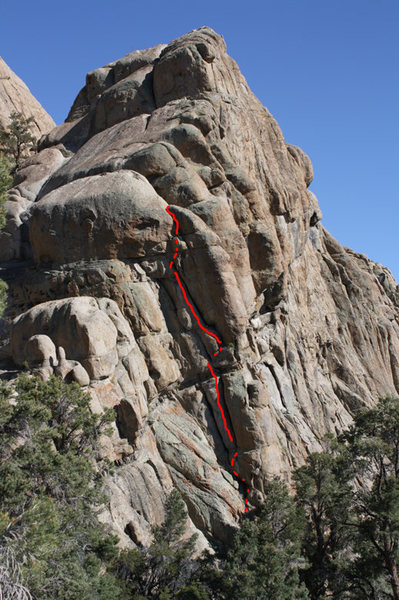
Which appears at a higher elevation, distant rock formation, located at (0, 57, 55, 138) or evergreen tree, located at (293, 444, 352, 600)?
distant rock formation, located at (0, 57, 55, 138)

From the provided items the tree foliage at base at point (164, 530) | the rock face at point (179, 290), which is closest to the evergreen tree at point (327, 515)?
the tree foliage at base at point (164, 530)

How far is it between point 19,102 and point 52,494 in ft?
194

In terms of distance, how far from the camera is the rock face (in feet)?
78.2

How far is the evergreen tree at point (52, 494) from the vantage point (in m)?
12.5

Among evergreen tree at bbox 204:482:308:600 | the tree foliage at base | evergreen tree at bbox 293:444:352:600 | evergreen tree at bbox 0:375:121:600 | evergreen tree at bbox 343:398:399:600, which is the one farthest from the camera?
evergreen tree at bbox 293:444:352:600

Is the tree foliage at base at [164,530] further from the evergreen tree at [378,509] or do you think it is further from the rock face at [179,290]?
the rock face at [179,290]

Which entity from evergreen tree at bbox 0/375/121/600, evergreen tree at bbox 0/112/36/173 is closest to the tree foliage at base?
evergreen tree at bbox 0/375/121/600

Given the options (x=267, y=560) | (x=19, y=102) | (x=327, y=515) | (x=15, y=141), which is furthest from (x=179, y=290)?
(x=19, y=102)

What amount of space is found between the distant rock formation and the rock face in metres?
23.1

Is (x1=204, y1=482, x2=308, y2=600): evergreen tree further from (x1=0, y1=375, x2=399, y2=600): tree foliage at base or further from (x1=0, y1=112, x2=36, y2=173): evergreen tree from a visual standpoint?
(x1=0, y1=112, x2=36, y2=173): evergreen tree

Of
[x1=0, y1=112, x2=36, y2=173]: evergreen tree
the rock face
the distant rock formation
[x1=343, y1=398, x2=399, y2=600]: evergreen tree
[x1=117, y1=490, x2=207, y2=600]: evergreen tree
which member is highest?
the distant rock formation

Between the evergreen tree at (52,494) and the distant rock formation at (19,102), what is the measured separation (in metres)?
49.2

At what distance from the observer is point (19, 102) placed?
2482 inches

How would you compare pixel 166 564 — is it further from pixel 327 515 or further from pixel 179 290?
pixel 179 290
